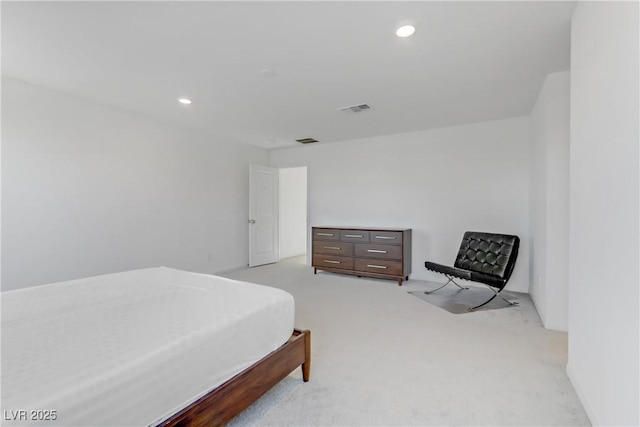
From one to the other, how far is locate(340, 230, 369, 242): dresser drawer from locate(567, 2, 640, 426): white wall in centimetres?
294

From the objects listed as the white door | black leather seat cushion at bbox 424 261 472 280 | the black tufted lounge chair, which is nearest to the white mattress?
black leather seat cushion at bbox 424 261 472 280

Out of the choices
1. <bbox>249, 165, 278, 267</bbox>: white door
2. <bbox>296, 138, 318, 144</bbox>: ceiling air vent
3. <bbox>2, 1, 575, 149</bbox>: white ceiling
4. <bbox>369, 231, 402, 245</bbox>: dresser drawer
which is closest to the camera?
<bbox>2, 1, 575, 149</bbox>: white ceiling

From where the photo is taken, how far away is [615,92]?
→ 1.34m

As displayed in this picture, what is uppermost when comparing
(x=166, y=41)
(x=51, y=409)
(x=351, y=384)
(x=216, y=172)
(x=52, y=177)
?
(x=166, y=41)

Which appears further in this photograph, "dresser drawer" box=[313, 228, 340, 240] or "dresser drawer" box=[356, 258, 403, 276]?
"dresser drawer" box=[313, 228, 340, 240]

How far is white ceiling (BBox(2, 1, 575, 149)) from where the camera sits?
6.30 feet

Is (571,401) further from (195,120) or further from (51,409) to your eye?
(195,120)

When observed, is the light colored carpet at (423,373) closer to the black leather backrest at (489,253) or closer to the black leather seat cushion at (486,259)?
the black leather seat cushion at (486,259)

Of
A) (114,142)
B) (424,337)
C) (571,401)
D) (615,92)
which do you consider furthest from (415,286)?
(114,142)

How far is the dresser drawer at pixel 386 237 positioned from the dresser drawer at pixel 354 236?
0.29 ft

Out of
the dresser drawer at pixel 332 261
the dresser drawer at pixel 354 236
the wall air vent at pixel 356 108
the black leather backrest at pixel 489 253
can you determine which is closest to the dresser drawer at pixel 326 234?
the dresser drawer at pixel 354 236

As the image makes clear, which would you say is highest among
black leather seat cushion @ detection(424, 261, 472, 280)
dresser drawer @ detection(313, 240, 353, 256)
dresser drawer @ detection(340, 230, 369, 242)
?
dresser drawer @ detection(340, 230, 369, 242)

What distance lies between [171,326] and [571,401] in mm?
2266

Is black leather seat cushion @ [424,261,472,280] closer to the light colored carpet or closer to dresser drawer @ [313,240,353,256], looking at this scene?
the light colored carpet
